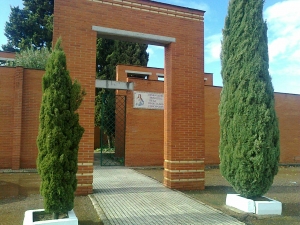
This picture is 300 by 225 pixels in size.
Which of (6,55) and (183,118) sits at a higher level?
(6,55)

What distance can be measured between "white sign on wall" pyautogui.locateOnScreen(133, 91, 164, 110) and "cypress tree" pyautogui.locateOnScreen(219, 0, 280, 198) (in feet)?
23.0

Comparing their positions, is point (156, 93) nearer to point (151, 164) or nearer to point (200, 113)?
point (151, 164)

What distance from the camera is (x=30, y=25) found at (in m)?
23.7

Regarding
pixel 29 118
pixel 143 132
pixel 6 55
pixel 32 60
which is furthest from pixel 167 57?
pixel 6 55

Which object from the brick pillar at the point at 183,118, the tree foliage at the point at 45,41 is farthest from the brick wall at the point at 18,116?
the tree foliage at the point at 45,41

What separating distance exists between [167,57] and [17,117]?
6.53 meters

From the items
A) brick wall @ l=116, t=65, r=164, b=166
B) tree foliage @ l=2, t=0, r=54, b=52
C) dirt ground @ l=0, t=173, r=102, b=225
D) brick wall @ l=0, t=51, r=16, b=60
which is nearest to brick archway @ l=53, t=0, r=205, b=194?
dirt ground @ l=0, t=173, r=102, b=225

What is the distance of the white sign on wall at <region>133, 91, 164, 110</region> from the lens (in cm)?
1304

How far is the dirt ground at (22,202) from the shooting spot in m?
5.05

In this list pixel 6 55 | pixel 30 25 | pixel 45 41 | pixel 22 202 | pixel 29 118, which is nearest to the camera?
pixel 22 202

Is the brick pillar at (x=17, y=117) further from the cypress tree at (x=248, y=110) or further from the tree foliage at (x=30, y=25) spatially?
the tree foliage at (x=30, y=25)

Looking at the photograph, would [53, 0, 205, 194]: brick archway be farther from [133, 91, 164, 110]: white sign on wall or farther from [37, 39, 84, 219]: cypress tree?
[133, 91, 164, 110]: white sign on wall

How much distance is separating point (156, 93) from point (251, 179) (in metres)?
8.08

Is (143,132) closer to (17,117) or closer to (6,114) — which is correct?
(17,117)
